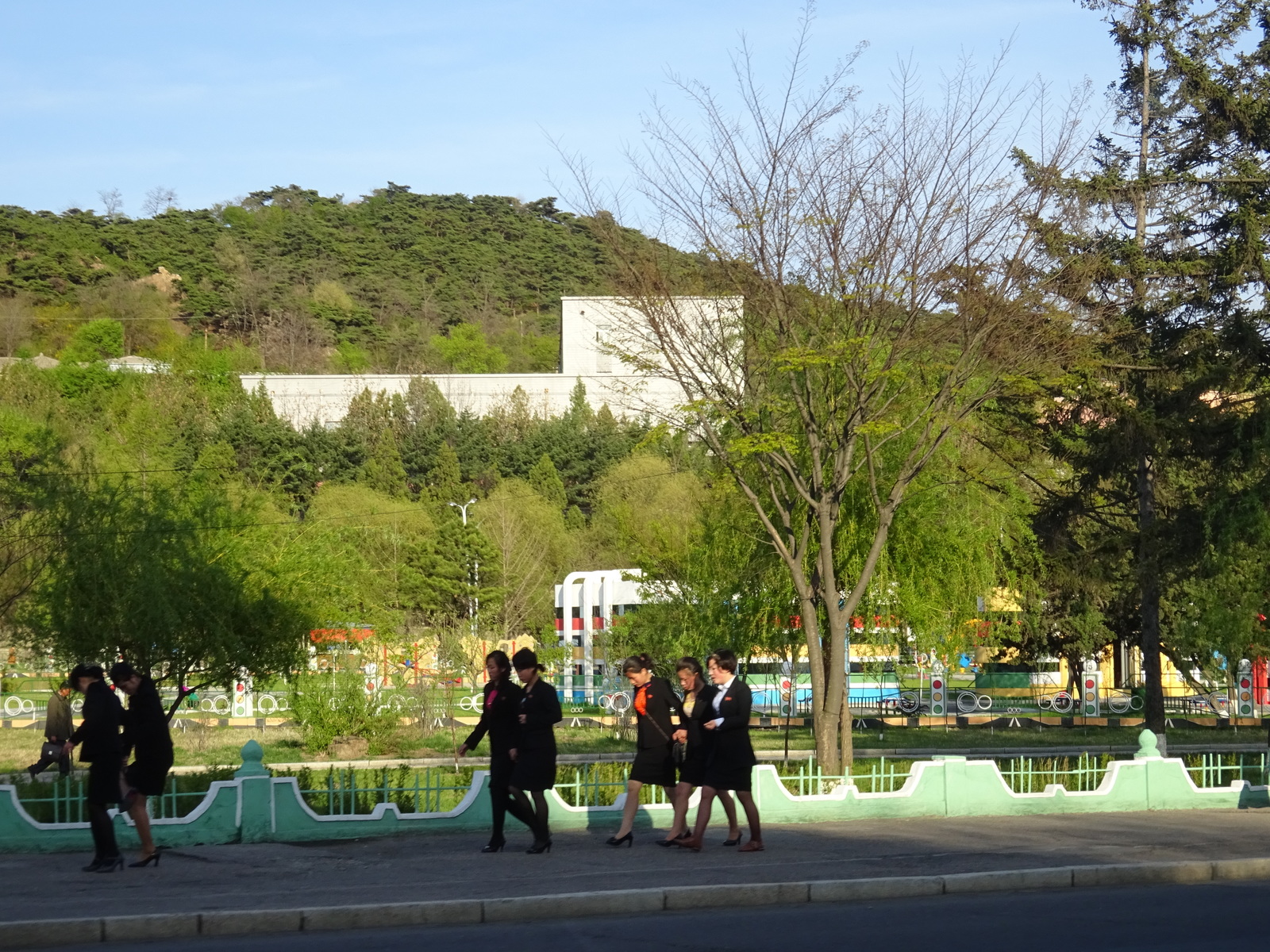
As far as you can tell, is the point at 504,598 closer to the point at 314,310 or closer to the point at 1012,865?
the point at 1012,865

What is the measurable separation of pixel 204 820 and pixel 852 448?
1141cm

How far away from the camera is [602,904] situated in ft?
32.6

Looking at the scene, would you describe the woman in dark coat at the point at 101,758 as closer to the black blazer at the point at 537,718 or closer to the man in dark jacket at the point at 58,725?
the black blazer at the point at 537,718

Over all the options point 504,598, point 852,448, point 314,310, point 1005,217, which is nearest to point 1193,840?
point 852,448

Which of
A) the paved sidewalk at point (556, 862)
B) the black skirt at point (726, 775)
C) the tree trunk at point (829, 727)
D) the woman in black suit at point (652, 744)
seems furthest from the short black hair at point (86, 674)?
the tree trunk at point (829, 727)

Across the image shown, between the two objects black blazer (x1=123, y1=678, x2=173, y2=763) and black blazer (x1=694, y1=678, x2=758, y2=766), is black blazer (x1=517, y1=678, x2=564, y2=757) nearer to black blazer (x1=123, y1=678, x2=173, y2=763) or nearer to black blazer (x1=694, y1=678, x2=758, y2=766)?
black blazer (x1=694, y1=678, x2=758, y2=766)

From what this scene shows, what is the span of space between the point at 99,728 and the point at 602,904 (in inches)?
167

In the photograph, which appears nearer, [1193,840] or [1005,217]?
[1193,840]

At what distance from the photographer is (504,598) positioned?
197ft

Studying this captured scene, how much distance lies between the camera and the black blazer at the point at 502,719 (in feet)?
39.6

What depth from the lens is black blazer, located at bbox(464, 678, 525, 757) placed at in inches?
475

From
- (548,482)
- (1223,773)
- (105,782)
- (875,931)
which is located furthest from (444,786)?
(548,482)

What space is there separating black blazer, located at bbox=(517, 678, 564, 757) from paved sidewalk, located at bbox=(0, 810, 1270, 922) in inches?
36.0

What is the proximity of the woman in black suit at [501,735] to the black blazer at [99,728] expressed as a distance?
279 centimetres
